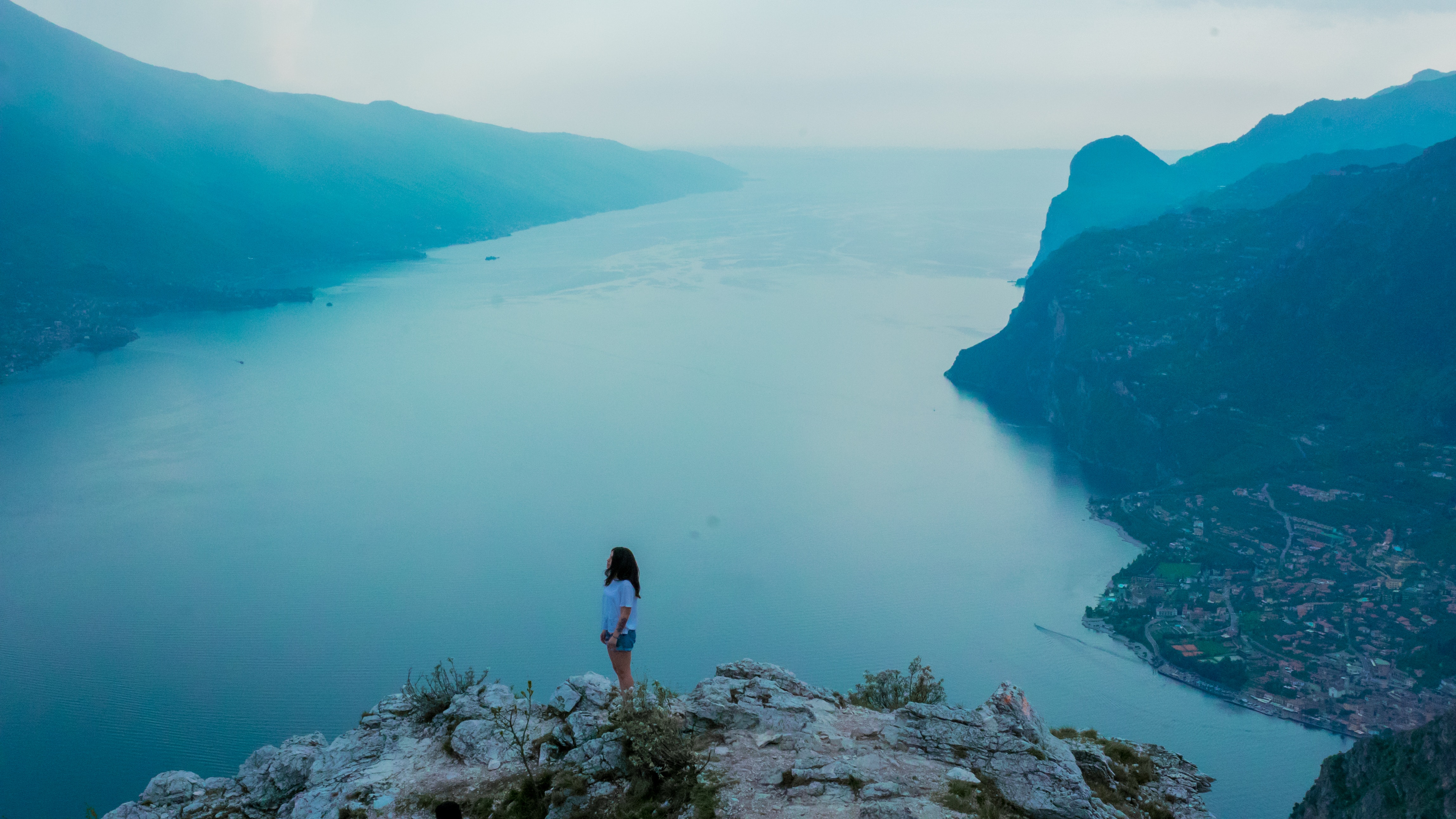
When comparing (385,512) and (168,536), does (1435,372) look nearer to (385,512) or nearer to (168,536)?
(385,512)

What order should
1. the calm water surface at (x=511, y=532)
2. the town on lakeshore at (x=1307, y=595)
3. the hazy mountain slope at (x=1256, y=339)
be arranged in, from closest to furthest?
the calm water surface at (x=511, y=532)
the town on lakeshore at (x=1307, y=595)
the hazy mountain slope at (x=1256, y=339)

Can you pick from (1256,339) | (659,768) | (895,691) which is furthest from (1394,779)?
(1256,339)

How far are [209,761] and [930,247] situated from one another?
91.9m

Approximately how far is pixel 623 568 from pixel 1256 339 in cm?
4503

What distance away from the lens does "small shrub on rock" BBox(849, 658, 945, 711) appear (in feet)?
23.4

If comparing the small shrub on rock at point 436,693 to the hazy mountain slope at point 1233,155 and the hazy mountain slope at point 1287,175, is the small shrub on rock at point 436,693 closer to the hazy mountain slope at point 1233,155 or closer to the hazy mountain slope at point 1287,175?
the hazy mountain slope at point 1287,175

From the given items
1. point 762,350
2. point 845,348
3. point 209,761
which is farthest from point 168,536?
point 845,348

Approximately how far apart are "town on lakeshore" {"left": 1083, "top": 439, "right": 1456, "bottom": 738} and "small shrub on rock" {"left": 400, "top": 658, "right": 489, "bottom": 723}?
2330 centimetres

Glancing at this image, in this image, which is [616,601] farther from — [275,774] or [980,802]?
[275,774]

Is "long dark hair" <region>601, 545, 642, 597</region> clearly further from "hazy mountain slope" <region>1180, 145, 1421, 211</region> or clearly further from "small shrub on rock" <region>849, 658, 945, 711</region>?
"hazy mountain slope" <region>1180, 145, 1421, 211</region>

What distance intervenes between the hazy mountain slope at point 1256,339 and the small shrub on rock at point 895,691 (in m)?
34.7

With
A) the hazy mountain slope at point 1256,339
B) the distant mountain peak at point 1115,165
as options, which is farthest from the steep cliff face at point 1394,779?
the distant mountain peak at point 1115,165

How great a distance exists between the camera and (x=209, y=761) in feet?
64.0

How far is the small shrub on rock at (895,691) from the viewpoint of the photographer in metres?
7.12
